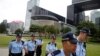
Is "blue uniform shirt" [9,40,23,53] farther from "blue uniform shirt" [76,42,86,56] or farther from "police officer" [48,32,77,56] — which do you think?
"police officer" [48,32,77,56]

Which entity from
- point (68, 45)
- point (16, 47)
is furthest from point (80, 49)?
point (16, 47)

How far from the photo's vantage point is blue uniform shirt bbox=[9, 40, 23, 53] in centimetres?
1003

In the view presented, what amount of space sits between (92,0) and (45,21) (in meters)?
35.9

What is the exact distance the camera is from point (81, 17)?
16938 centimetres

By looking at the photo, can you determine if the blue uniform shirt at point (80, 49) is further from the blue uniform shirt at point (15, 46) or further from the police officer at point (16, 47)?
the blue uniform shirt at point (15, 46)

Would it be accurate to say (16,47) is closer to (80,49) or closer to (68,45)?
(80,49)

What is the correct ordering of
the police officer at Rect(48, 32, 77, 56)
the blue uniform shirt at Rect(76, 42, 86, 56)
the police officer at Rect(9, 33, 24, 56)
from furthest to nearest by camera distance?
1. the police officer at Rect(9, 33, 24, 56)
2. the blue uniform shirt at Rect(76, 42, 86, 56)
3. the police officer at Rect(48, 32, 77, 56)

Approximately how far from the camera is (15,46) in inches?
397

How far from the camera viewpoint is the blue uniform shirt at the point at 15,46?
10.0 metres

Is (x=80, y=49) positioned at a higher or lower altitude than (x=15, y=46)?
higher

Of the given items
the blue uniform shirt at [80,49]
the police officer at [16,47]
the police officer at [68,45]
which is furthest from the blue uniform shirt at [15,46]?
the police officer at [68,45]

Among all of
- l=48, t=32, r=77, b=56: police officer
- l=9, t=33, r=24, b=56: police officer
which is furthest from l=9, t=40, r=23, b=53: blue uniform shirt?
l=48, t=32, r=77, b=56: police officer

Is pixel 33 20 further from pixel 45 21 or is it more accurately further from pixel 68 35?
pixel 68 35

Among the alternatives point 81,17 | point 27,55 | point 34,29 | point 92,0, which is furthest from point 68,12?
point 27,55
